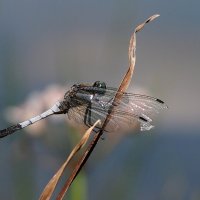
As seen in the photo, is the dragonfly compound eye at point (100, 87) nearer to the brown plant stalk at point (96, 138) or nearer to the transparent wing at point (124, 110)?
the transparent wing at point (124, 110)

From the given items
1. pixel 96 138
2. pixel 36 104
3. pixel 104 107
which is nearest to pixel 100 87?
pixel 104 107

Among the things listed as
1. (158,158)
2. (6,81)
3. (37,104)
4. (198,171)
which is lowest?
(198,171)

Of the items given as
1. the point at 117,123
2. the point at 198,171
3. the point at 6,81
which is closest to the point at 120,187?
the point at 117,123

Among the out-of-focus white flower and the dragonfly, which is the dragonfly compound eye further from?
the out-of-focus white flower

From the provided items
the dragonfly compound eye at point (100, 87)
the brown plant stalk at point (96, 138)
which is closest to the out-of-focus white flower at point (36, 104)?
the dragonfly compound eye at point (100, 87)

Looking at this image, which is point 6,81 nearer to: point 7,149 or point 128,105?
point 7,149

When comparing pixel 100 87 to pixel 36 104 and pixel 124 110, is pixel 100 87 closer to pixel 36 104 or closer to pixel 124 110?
pixel 124 110

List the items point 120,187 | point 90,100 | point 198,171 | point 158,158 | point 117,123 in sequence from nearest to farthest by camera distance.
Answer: point 117,123 → point 90,100 → point 120,187 → point 158,158 → point 198,171

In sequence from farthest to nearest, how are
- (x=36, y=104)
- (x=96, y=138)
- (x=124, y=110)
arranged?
1. (x=36, y=104)
2. (x=124, y=110)
3. (x=96, y=138)
